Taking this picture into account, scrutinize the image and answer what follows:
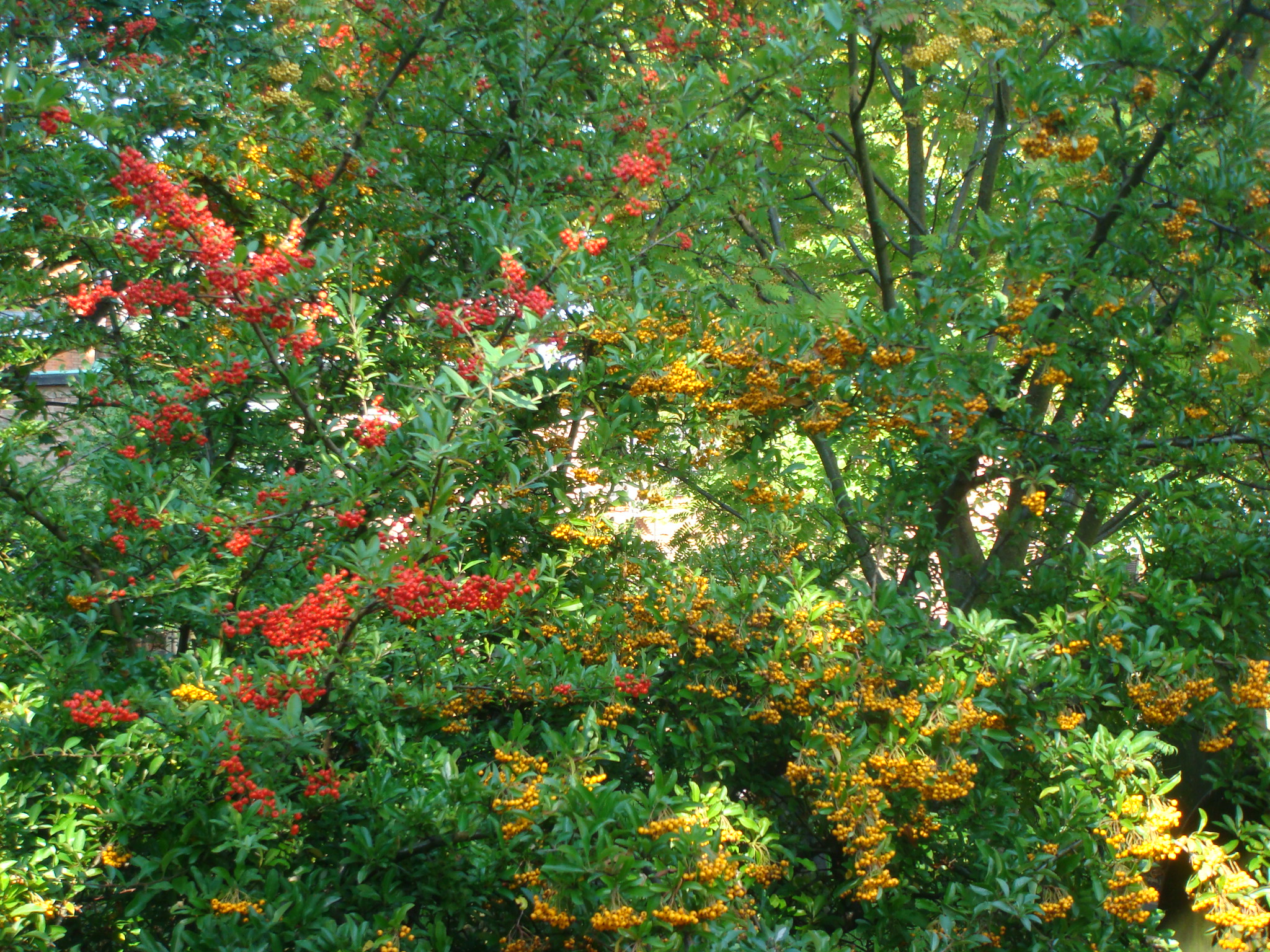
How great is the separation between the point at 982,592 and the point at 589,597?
6.41 ft

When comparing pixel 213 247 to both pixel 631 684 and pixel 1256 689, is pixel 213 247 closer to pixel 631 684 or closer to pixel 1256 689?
pixel 631 684

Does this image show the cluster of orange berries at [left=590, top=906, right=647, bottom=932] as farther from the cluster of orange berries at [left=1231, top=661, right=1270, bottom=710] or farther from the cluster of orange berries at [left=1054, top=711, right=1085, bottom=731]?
the cluster of orange berries at [left=1231, top=661, right=1270, bottom=710]

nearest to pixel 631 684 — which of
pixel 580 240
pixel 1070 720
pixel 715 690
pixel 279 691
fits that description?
pixel 715 690

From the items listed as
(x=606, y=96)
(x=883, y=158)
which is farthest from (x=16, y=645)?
(x=883, y=158)

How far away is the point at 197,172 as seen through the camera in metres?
4.14

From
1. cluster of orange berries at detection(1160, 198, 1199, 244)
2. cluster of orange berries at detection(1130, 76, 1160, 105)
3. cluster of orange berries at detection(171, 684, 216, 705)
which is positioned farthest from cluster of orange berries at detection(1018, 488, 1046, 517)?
cluster of orange berries at detection(171, 684, 216, 705)

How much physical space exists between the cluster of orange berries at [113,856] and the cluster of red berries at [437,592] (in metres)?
0.99

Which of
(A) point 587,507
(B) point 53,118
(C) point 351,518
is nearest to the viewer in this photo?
(C) point 351,518

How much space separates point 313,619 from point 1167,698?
8.45 ft

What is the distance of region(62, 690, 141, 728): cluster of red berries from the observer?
8.59 feet

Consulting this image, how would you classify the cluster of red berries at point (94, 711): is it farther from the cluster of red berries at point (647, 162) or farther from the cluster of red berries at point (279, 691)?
the cluster of red berries at point (647, 162)

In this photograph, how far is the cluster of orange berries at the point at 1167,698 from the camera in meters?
3.09

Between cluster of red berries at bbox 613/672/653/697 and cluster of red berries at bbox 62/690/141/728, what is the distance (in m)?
1.40

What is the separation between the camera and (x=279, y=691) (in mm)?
2658
